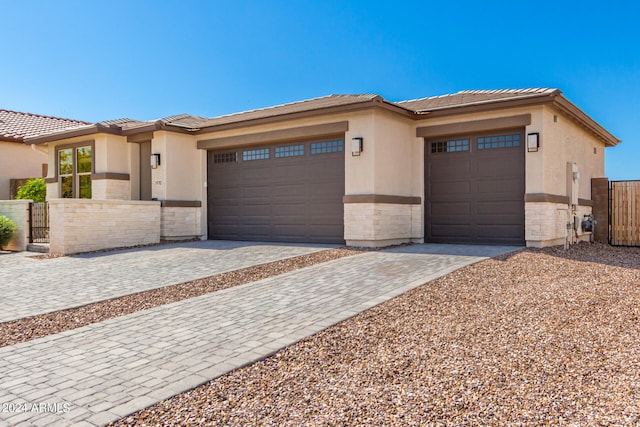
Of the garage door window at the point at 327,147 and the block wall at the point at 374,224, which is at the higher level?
the garage door window at the point at 327,147

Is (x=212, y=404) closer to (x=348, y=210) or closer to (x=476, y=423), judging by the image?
(x=476, y=423)

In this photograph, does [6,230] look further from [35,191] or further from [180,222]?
[180,222]

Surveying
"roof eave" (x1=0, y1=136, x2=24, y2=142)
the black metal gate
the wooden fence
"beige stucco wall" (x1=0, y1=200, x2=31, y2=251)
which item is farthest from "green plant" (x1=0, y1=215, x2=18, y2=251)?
the wooden fence

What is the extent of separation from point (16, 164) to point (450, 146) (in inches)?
688

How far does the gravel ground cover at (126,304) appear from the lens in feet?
17.4

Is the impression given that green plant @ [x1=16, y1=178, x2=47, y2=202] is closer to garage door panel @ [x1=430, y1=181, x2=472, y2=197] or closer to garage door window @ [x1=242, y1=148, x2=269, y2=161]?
garage door window @ [x1=242, y1=148, x2=269, y2=161]

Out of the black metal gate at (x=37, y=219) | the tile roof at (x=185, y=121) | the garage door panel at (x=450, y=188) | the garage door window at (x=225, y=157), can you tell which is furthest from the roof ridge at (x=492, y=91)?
the black metal gate at (x=37, y=219)

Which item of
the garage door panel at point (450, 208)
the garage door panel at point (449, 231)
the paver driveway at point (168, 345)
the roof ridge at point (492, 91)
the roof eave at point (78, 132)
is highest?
the roof ridge at point (492, 91)

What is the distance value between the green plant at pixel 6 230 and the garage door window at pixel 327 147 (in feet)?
29.6

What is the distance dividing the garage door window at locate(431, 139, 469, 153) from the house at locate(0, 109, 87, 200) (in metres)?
14.2

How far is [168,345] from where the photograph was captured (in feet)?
15.2

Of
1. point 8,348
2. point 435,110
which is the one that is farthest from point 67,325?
point 435,110

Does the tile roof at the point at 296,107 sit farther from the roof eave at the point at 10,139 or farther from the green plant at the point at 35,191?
the roof eave at the point at 10,139

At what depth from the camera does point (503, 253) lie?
10203 millimetres
